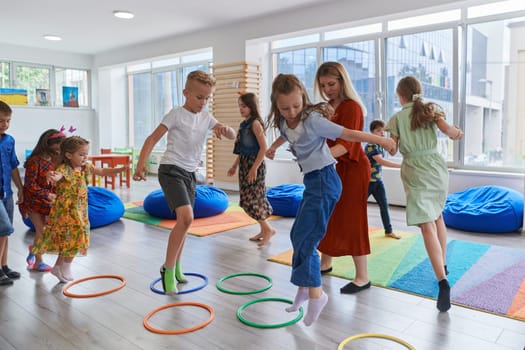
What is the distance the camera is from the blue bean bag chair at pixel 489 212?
14.1 feet

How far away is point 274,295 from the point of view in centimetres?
264

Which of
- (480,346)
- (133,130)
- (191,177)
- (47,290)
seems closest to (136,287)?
(47,290)

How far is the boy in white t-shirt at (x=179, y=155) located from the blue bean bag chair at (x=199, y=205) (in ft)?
7.26

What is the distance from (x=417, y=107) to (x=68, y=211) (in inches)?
87.8

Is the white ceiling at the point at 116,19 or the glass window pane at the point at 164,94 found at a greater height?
the white ceiling at the point at 116,19

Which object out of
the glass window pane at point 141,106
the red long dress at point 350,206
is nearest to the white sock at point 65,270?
the red long dress at point 350,206

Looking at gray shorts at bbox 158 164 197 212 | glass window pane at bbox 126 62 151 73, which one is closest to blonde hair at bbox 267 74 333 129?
Answer: gray shorts at bbox 158 164 197 212

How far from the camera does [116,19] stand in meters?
7.18

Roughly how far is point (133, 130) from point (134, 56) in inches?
92.5

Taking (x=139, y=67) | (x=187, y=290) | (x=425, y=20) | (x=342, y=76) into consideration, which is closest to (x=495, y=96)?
(x=425, y=20)

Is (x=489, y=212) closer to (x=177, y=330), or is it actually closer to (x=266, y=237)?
(x=266, y=237)

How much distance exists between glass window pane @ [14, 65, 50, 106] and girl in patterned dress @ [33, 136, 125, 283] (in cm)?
818

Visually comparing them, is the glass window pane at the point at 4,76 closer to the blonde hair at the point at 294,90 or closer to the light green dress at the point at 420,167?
the blonde hair at the point at 294,90

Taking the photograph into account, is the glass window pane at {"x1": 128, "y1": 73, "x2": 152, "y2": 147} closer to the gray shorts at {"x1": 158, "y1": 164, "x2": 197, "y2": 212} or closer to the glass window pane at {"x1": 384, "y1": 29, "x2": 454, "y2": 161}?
the glass window pane at {"x1": 384, "y1": 29, "x2": 454, "y2": 161}
